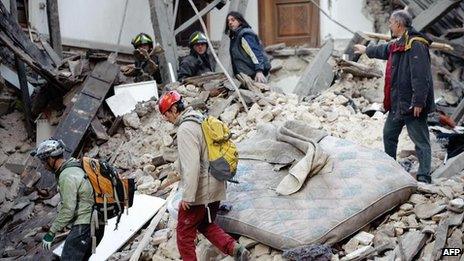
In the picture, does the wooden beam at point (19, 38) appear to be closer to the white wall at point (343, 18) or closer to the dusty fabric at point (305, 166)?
the dusty fabric at point (305, 166)

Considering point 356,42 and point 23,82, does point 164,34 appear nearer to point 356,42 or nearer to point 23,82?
point 23,82

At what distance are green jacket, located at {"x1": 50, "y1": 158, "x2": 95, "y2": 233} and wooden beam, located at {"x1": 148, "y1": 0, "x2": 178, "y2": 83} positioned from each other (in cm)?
467

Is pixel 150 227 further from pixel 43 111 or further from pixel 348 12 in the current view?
pixel 348 12

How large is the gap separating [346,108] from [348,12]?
418cm

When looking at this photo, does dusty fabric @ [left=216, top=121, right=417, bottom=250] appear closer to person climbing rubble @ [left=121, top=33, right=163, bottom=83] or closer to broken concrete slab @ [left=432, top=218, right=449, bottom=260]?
broken concrete slab @ [left=432, top=218, right=449, bottom=260]

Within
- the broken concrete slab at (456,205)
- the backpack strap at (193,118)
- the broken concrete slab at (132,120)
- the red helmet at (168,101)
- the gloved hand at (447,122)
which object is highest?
the red helmet at (168,101)

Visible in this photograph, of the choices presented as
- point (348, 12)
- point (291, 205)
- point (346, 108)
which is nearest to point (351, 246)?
point (291, 205)

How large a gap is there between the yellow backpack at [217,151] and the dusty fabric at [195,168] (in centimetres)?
4

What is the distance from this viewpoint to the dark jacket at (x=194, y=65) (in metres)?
10.2

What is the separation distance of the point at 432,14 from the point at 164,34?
4.90m

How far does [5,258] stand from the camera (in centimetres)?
750

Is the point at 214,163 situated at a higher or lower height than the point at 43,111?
higher

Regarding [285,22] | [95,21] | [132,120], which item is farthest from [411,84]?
[95,21]

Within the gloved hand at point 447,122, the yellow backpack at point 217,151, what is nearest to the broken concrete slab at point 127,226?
the yellow backpack at point 217,151
